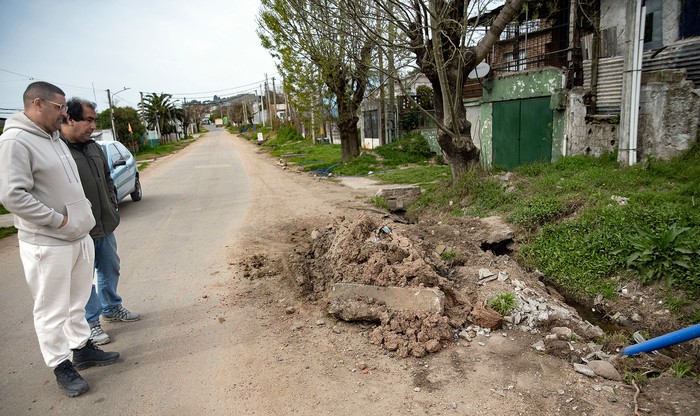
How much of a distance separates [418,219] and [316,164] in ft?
34.2

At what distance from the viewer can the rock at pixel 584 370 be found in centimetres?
313

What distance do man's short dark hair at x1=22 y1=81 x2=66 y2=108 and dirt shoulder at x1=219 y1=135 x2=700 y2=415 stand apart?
8.10 ft

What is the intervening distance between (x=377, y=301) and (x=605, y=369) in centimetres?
187

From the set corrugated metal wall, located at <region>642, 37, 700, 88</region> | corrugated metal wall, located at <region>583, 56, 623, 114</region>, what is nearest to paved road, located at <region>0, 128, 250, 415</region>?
corrugated metal wall, located at <region>583, 56, 623, 114</region>

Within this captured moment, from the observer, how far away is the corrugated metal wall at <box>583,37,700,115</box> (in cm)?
820

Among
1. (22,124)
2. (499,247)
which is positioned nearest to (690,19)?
(499,247)

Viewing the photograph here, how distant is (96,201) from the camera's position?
385 cm

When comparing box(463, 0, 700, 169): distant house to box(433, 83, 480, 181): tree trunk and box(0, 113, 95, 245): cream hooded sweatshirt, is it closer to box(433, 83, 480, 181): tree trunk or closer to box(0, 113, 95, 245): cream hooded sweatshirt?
box(433, 83, 480, 181): tree trunk

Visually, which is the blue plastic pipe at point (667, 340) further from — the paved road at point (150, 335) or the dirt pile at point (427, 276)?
the paved road at point (150, 335)

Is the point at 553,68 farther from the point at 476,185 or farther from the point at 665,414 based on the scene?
the point at 665,414

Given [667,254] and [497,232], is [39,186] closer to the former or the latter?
[497,232]

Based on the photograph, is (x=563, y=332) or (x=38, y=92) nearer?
(x=38, y=92)

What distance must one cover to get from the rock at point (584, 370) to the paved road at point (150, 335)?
103 inches

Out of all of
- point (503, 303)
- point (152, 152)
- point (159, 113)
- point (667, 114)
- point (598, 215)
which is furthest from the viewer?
point (159, 113)
